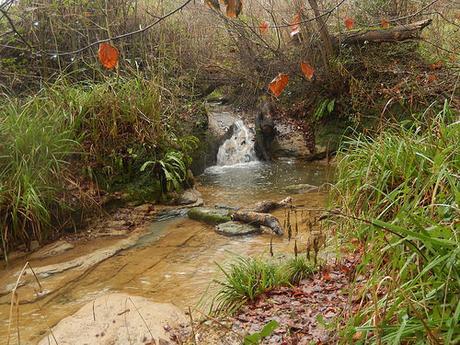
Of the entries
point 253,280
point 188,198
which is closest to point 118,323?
point 253,280

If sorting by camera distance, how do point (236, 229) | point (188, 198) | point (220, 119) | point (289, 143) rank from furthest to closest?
1. point (220, 119)
2. point (289, 143)
3. point (188, 198)
4. point (236, 229)

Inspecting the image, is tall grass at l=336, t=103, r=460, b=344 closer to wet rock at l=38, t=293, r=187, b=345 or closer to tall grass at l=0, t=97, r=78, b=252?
wet rock at l=38, t=293, r=187, b=345

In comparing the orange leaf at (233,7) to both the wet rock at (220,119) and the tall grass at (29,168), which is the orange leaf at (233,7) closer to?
the tall grass at (29,168)

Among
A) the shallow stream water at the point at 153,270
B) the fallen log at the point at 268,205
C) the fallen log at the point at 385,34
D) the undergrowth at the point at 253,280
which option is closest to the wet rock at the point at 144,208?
the shallow stream water at the point at 153,270

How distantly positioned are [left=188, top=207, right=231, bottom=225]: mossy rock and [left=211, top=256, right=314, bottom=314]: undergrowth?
2261mm

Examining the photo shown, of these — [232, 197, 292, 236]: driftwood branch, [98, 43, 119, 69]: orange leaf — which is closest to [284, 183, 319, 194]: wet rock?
[232, 197, 292, 236]: driftwood branch

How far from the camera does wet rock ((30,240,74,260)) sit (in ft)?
15.8

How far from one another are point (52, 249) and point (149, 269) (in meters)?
1.32

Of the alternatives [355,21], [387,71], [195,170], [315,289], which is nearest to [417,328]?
[315,289]

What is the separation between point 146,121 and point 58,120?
1.32 meters

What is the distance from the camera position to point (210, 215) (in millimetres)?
5789

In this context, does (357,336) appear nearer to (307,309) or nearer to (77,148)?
(307,309)

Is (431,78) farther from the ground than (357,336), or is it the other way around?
(431,78)

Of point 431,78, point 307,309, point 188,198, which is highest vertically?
point 431,78
